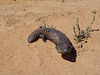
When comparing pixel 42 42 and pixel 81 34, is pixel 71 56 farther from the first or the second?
pixel 42 42

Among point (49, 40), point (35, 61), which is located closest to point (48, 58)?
point (35, 61)

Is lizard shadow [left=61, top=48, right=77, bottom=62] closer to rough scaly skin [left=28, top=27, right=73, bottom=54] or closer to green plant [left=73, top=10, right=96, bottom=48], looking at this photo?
rough scaly skin [left=28, top=27, right=73, bottom=54]

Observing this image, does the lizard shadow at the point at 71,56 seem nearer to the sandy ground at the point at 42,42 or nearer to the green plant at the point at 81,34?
the sandy ground at the point at 42,42

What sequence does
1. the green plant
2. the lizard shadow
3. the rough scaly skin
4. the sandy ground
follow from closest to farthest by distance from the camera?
the sandy ground, the lizard shadow, the rough scaly skin, the green plant

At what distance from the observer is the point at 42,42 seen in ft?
20.0

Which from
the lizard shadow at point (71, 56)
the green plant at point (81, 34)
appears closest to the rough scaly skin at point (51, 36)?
the lizard shadow at point (71, 56)

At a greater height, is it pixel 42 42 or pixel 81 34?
pixel 81 34

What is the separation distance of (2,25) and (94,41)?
15.1 ft

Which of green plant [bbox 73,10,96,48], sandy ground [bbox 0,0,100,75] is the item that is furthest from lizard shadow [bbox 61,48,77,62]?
green plant [bbox 73,10,96,48]

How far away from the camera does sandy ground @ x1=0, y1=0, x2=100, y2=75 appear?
502cm

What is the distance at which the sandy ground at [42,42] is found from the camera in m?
5.02

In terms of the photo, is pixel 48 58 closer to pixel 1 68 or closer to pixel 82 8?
pixel 1 68

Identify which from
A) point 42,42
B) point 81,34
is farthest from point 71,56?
point 42,42

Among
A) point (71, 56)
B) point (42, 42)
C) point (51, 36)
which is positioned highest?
point (51, 36)
